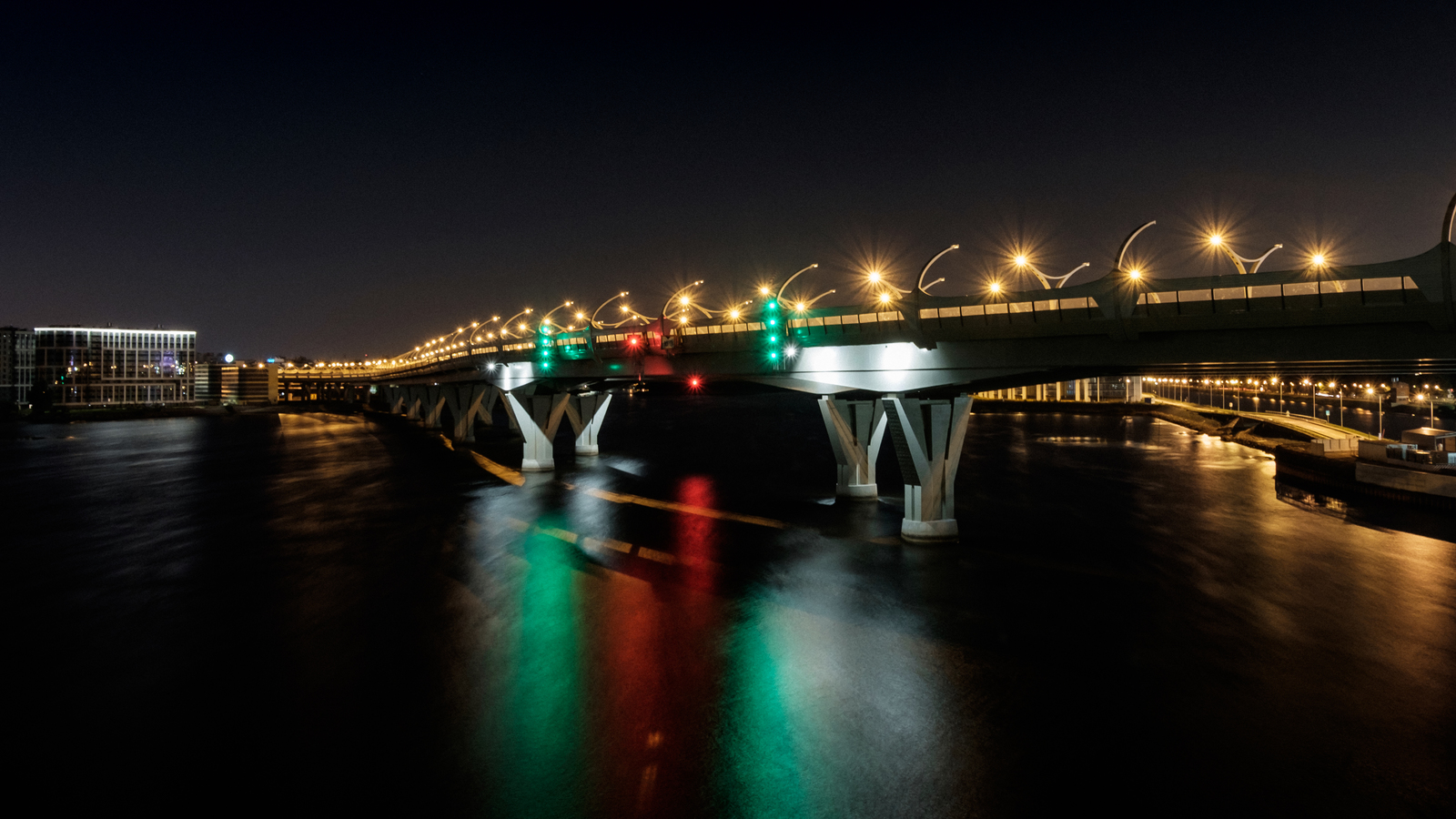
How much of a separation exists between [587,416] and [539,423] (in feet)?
48.2

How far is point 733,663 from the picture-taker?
59.9 feet

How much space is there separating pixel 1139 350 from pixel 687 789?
2050 centimetres

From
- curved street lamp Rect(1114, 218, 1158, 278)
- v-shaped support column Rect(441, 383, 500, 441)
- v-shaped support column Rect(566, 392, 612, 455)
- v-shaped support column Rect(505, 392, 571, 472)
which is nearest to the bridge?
curved street lamp Rect(1114, 218, 1158, 278)

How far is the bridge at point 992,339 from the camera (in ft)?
62.4

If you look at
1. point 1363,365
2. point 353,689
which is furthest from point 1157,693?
point 353,689

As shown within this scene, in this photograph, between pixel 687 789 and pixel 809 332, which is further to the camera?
pixel 809 332

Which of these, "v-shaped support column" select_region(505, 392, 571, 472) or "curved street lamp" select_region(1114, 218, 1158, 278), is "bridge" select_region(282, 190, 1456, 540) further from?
"v-shaped support column" select_region(505, 392, 571, 472)

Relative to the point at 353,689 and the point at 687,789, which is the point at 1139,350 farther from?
the point at 353,689

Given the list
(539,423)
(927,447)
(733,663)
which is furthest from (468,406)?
(733,663)

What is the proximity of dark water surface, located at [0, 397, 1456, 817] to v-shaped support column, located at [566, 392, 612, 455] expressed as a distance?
34364mm

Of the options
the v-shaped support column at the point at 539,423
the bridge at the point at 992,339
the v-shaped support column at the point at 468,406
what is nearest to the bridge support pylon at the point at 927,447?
the bridge at the point at 992,339

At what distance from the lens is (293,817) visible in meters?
12.0

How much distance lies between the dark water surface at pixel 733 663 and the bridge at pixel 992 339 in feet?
19.5

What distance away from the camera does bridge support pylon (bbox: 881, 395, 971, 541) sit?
95.1 ft
